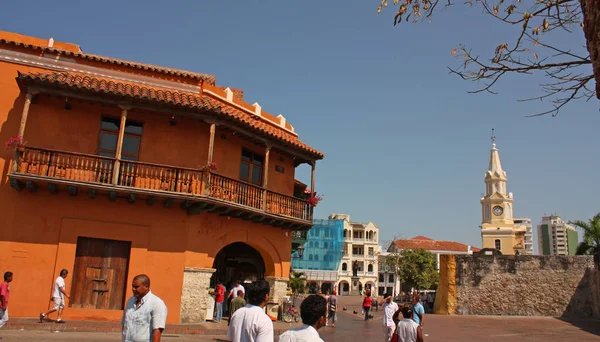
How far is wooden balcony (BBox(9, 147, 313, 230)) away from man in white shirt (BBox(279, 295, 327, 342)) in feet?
36.9

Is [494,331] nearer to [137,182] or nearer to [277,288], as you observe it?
[277,288]

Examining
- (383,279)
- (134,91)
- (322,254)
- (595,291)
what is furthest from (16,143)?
(383,279)

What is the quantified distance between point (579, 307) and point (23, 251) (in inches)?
1043

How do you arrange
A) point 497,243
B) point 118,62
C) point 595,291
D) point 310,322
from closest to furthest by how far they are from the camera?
point 310,322, point 118,62, point 595,291, point 497,243

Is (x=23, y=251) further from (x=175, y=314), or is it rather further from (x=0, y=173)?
(x=175, y=314)

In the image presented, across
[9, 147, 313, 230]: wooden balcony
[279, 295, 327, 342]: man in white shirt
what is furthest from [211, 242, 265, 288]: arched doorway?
[279, 295, 327, 342]: man in white shirt

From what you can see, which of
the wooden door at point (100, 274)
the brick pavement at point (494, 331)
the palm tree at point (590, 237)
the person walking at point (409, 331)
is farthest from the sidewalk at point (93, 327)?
the palm tree at point (590, 237)

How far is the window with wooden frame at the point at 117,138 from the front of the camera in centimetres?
1580

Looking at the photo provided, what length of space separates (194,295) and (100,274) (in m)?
2.97

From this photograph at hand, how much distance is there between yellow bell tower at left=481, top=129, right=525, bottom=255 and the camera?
241 ft

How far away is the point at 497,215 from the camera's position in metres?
75.6

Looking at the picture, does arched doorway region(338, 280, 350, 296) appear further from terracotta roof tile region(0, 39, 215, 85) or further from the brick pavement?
terracotta roof tile region(0, 39, 215, 85)

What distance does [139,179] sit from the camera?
15.4m

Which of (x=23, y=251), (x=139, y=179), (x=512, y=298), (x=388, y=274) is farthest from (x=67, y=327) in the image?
(x=388, y=274)
